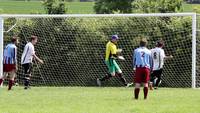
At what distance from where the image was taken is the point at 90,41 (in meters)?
26.6

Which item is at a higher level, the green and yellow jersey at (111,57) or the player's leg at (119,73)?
the green and yellow jersey at (111,57)

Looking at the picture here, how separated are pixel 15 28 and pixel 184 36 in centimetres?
696

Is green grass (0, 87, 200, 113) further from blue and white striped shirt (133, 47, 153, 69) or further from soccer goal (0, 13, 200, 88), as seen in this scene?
soccer goal (0, 13, 200, 88)

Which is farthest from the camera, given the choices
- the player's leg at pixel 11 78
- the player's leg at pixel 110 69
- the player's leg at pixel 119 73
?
the player's leg at pixel 110 69

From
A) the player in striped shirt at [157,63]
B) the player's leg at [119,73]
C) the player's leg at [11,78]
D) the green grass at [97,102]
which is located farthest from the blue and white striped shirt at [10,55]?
the player in striped shirt at [157,63]

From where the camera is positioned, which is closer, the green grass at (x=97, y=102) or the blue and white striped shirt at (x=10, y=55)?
the green grass at (x=97, y=102)

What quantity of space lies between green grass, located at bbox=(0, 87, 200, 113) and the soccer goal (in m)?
4.84

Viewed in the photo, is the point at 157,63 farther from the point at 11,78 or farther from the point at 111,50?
the point at 11,78

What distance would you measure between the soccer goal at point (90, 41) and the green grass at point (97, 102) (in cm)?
484

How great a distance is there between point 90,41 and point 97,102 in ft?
30.7

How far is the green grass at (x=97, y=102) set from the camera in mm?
15578

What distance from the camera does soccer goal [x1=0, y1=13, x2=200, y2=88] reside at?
25.4 metres

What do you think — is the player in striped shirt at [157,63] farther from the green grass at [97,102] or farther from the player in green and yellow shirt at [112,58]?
the green grass at [97,102]

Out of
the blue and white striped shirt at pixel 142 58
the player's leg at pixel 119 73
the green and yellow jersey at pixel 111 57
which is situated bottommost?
the player's leg at pixel 119 73
